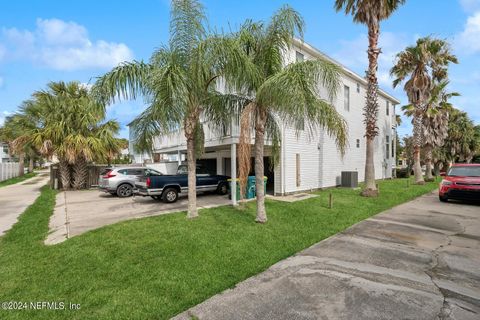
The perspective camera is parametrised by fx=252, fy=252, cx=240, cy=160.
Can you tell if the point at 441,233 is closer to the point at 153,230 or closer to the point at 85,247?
the point at 153,230

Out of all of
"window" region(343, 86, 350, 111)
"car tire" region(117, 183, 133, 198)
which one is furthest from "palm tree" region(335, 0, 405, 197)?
"car tire" region(117, 183, 133, 198)

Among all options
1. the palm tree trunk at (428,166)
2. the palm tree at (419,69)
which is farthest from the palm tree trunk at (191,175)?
the palm tree trunk at (428,166)

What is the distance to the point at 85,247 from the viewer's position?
18.2 feet

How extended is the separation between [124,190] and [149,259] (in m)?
9.81

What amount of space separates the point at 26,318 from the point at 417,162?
2224cm

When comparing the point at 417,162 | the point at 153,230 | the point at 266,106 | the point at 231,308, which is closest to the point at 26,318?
the point at 231,308

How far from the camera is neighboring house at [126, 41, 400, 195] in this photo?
12258mm

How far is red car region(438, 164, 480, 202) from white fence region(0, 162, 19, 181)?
3650cm

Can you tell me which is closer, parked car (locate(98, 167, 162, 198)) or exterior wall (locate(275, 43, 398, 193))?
exterior wall (locate(275, 43, 398, 193))

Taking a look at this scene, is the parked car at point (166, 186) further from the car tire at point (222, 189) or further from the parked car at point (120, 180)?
the parked car at point (120, 180)

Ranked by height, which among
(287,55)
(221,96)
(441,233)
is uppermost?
(287,55)

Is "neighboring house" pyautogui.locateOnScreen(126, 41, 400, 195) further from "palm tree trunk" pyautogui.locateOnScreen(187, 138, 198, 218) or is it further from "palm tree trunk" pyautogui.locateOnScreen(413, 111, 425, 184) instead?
"palm tree trunk" pyautogui.locateOnScreen(413, 111, 425, 184)

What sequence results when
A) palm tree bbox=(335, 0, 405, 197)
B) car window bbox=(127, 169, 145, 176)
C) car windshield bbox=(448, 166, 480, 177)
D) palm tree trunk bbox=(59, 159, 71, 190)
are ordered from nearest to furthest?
1. car windshield bbox=(448, 166, 480, 177)
2. palm tree bbox=(335, 0, 405, 197)
3. car window bbox=(127, 169, 145, 176)
4. palm tree trunk bbox=(59, 159, 71, 190)

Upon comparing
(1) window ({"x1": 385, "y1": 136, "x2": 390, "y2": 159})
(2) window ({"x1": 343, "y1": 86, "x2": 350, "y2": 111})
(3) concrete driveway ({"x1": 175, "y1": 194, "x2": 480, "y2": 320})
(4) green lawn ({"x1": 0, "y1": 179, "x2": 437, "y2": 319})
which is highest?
(2) window ({"x1": 343, "y1": 86, "x2": 350, "y2": 111})
